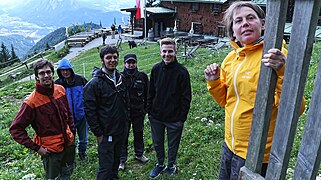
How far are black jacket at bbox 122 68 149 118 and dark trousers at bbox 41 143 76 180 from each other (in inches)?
54.9

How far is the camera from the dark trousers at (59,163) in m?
3.88

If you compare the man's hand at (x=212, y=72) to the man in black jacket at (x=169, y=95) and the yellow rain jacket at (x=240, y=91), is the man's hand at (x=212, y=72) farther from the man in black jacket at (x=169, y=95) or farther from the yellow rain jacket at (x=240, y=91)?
the man in black jacket at (x=169, y=95)

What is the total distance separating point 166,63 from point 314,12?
3.18 m

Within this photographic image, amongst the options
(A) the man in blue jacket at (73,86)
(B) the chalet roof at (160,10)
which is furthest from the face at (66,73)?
(B) the chalet roof at (160,10)

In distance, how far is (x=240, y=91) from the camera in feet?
7.36

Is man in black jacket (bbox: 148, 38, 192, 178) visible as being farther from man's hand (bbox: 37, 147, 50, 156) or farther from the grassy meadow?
man's hand (bbox: 37, 147, 50, 156)

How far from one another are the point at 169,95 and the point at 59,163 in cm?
191

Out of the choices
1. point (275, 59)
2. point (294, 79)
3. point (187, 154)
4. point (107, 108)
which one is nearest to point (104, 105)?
point (107, 108)

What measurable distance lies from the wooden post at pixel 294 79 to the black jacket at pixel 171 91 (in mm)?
2874

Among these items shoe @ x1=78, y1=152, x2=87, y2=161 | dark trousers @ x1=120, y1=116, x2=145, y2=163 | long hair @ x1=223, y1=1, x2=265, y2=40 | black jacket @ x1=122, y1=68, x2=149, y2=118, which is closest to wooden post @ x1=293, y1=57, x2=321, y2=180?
long hair @ x1=223, y1=1, x2=265, y2=40

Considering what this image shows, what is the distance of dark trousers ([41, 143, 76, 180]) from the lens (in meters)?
3.88

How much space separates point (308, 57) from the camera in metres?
1.34

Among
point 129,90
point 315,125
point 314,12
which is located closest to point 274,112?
point 315,125

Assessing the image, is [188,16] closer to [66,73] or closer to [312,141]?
[66,73]
